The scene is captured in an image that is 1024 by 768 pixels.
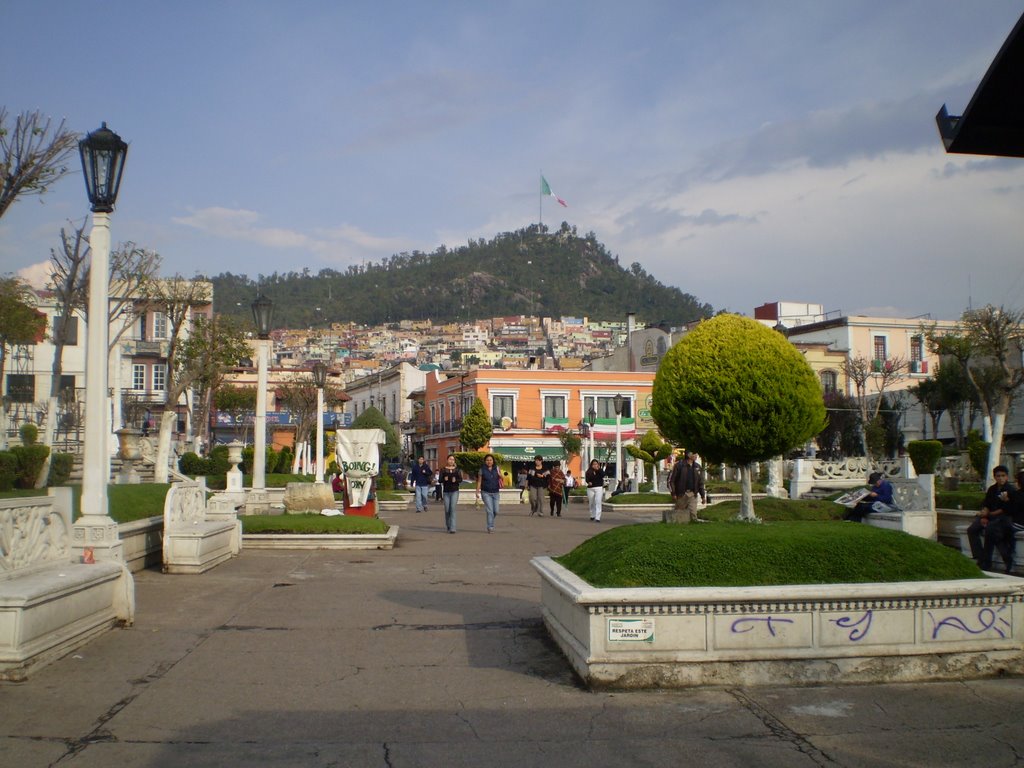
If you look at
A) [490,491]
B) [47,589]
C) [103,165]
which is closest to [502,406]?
[490,491]

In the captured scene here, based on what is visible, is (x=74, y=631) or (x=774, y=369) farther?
(x=774, y=369)

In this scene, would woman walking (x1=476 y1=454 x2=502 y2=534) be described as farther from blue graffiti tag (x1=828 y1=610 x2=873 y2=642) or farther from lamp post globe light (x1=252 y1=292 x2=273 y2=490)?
blue graffiti tag (x1=828 y1=610 x2=873 y2=642)

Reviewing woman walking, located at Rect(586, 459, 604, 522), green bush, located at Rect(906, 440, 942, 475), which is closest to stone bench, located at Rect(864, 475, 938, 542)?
green bush, located at Rect(906, 440, 942, 475)

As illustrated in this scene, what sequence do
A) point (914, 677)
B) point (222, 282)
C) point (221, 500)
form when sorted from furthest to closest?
point (222, 282)
point (221, 500)
point (914, 677)

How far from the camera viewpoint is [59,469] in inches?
897

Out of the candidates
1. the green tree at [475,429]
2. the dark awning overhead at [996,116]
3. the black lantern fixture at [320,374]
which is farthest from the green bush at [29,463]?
the green tree at [475,429]

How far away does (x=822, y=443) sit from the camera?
52.2 meters

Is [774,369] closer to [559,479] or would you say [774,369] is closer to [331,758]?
[331,758]

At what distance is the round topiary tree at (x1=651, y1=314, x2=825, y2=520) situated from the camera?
8469mm

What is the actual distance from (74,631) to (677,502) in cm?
859

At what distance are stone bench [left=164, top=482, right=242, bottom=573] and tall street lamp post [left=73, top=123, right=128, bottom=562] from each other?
2746 millimetres

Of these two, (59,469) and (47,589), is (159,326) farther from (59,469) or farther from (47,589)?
(47,589)

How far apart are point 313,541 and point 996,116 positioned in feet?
43.3

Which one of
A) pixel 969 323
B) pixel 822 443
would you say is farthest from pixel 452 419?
pixel 969 323
